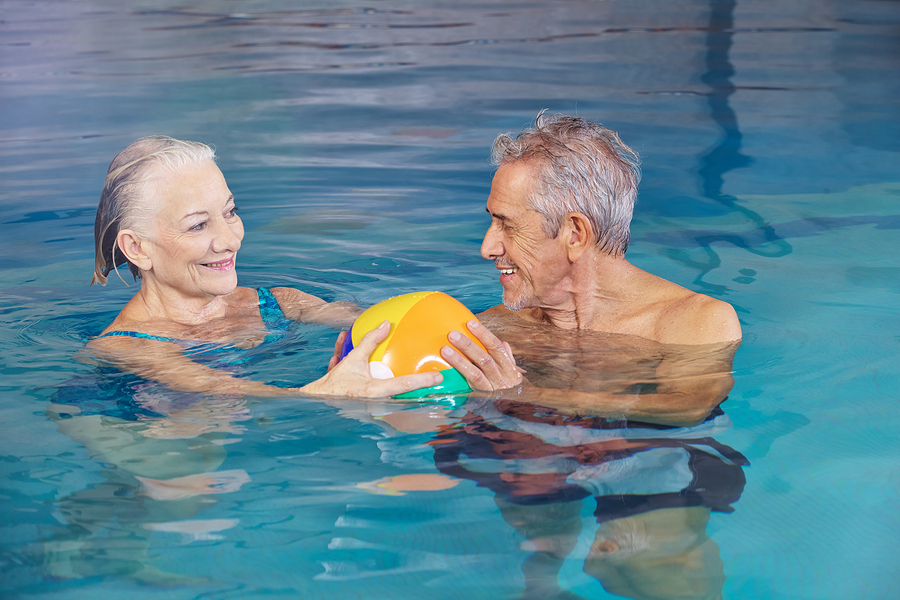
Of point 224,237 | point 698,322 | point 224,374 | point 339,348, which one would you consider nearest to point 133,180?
point 224,237

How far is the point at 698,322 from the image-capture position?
3.58 meters

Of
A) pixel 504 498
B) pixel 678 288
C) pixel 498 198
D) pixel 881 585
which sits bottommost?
pixel 881 585

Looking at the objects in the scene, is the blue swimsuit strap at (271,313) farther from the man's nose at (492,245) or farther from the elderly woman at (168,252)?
the man's nose at (492,245)

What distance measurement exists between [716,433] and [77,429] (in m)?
2.62

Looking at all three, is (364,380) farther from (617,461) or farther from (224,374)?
(617,461)

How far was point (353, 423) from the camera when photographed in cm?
345

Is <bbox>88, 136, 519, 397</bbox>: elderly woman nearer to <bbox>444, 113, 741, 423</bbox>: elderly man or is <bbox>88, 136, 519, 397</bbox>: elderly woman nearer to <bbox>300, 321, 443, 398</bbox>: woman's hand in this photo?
<bbox>300, 321, 443, 398</bbox>: woman's hand

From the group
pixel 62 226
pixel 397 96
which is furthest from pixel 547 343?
pixel 397 96

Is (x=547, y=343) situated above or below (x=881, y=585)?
above

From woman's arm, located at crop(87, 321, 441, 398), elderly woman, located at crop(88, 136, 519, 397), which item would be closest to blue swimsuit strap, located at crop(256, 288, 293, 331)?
elderly woman, located at crop(88, 136, 519, 397)

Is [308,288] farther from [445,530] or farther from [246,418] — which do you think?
[445,530]

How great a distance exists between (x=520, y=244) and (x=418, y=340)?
76 centimetres

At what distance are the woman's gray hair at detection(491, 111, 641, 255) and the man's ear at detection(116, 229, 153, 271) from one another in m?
1.72

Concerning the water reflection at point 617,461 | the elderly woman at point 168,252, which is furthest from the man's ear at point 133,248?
the water reflection at point 617,461
